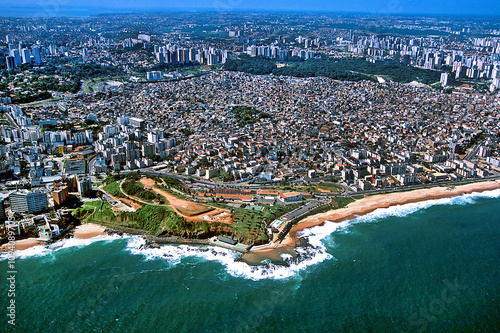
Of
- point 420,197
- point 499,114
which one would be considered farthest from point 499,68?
point 420,197

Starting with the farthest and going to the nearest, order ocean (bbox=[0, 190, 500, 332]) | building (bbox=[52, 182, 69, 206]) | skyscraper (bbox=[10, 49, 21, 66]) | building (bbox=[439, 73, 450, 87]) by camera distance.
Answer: skyscraper (bbox=[10, 49, 21, 66]) < building (bbox=[439, 73, 450, 87]) < building (bbox=[52, 182, 69, 206]) < ocean (bbox=[0, 190, 500, 332])

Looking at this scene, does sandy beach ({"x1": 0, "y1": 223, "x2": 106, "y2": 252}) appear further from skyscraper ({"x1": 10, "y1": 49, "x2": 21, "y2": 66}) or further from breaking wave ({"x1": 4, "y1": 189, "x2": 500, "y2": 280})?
skyscraper ({"x1": 10, "y1": 49, "x2": 21, "y2": 66})

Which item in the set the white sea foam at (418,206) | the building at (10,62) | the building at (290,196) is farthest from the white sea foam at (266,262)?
the building at (10,62)

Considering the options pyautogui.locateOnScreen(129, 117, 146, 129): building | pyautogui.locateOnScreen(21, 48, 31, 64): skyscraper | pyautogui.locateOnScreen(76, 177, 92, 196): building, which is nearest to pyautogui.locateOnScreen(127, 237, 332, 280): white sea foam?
pyautogui.locateOnScreen(76, 177, 92, 196): building

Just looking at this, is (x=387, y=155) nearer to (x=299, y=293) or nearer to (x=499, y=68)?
(x=299, y=293)

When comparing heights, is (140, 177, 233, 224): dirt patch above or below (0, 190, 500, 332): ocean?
above

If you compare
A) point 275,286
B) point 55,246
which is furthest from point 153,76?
point 275,286
